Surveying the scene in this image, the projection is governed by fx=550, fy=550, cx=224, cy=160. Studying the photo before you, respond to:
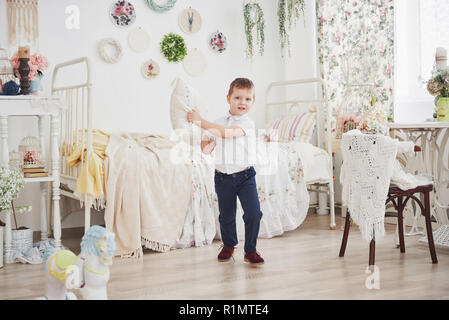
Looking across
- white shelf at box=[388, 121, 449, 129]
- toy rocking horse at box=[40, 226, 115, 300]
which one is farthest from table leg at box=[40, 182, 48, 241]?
white shelf at box=[388, 121, 449, 129]

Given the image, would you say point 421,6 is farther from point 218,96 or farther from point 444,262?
point 444,262

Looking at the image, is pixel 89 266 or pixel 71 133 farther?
pixel 71 133

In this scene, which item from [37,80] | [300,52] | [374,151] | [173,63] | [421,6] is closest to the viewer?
[374,151]

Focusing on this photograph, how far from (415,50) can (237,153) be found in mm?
2072

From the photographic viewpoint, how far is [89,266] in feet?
5.92

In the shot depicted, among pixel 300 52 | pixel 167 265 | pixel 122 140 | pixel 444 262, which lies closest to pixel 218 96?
pixel 300 52

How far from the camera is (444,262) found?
2820 millimetres

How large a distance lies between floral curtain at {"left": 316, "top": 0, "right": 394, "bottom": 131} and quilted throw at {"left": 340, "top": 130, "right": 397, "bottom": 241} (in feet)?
4.71

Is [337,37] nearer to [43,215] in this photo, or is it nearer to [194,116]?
[194,116]

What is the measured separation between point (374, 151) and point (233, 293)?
95 centimetres

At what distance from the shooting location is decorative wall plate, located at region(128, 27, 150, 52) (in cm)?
430

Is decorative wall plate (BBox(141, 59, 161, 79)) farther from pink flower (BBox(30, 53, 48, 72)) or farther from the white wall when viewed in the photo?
pink flower (BBox(30, 53, 48, 72))
